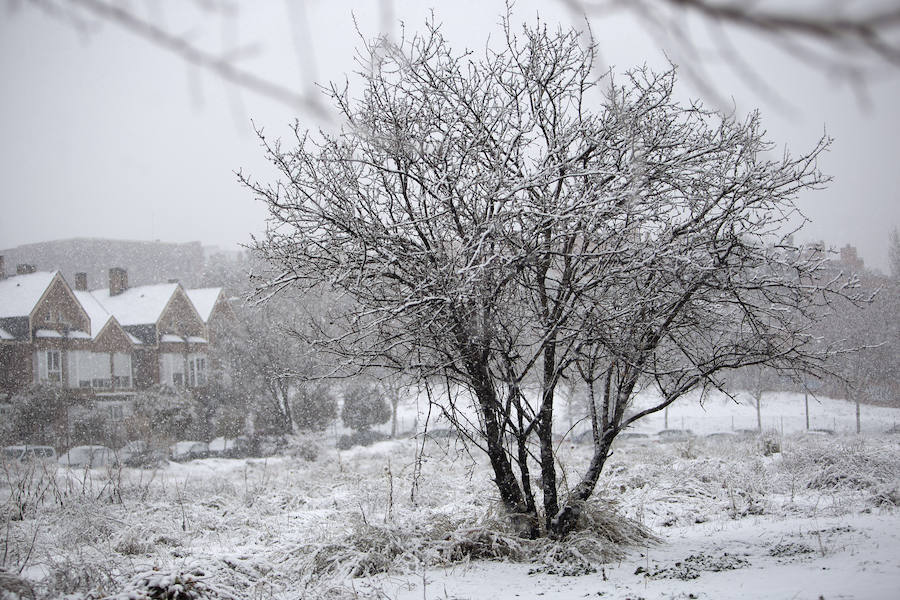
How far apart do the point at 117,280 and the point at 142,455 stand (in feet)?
54.4

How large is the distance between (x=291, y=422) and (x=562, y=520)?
2347cm

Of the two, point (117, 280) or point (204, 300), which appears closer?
point (117, 280)

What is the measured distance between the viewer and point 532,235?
5.79 meters

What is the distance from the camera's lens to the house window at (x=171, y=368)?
1246 inches

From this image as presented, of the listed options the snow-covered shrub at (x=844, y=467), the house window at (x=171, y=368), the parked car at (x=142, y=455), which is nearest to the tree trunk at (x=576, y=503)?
the snow-covered shrub at (x=844, y=467)

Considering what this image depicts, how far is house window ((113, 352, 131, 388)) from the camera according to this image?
29.2 metres

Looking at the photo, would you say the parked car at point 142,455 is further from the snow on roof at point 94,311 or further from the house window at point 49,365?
the snow on roof at point 94,311

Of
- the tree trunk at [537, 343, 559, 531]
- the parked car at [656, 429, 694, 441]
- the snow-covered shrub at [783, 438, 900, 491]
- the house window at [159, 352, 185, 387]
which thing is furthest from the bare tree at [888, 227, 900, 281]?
the house window at [159, 352, 185, 387]

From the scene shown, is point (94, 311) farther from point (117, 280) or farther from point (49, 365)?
point (49, 365)

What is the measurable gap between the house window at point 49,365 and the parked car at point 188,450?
5.89m

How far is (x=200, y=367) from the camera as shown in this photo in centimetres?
3438

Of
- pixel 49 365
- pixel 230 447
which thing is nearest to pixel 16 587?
pixel 230 447

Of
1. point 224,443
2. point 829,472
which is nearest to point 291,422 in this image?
point 224,443

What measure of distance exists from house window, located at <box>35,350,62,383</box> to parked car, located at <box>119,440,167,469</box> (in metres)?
5.65
